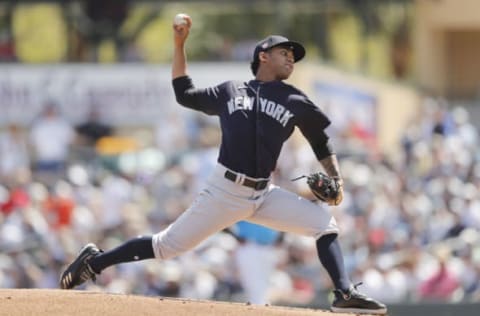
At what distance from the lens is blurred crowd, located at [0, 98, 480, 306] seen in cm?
1484

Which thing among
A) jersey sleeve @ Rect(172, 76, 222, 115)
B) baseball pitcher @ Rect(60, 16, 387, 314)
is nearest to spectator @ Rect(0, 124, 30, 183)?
jersey sleeve @ Rect(172, 76, 222, 115)

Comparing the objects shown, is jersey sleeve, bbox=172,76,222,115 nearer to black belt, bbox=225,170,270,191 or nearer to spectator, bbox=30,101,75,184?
black belt, bbox=225,170,270,191

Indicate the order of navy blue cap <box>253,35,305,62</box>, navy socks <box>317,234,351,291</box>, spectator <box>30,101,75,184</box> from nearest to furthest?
navy socks <box>317,234,351,291</box>
navy blue cap <box>253,35,305,62</box>
spectator <box>30,101,75,184</box>

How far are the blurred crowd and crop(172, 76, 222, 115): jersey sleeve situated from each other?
4232 mm

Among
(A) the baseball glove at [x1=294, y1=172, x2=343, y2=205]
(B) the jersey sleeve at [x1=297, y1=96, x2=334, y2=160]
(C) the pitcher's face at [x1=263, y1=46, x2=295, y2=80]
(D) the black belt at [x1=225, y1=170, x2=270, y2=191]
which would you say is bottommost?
(A) the baseball glove at [x1=294, y1=172, x2=343, y2=205]

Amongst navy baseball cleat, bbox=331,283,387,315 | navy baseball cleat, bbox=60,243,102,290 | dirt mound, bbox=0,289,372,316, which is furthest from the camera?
navy baseball cleat, bbox=60,243,102,290

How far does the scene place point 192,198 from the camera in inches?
680

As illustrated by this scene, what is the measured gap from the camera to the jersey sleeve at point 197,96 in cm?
904

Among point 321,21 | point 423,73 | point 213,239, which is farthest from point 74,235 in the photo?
point 423,73

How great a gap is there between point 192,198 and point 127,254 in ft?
26.6

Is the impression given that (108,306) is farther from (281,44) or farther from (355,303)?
(281,44)

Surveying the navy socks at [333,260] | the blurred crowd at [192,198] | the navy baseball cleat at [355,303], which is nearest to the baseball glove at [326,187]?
the navy socks at [333,260]

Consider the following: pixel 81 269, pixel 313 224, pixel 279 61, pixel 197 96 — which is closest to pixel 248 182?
pixel 313 224

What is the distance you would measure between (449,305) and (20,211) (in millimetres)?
6588
